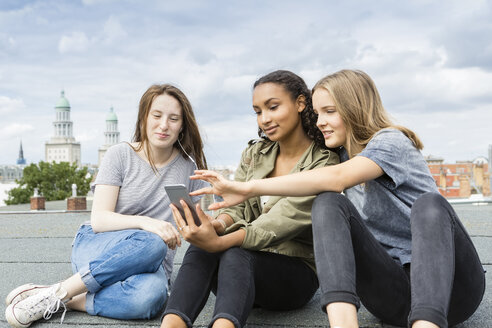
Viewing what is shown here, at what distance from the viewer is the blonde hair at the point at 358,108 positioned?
2.02 m

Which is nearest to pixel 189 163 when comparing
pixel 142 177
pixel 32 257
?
pixel 142 177

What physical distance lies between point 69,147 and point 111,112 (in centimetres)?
3055

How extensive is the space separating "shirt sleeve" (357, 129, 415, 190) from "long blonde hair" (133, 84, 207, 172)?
1052mm

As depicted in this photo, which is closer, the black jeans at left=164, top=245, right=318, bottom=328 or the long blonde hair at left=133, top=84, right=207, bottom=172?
the black jeans at left=164, top=245, right=318, bottom=328

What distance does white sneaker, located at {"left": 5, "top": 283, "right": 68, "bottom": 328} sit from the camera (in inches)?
91.4

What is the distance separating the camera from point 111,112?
172 meters

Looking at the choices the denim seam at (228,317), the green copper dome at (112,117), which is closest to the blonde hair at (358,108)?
the denim seam at (228,317)

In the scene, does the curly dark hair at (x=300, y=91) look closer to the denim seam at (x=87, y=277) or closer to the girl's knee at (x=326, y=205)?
the girl's knee at (x=326, y=205)

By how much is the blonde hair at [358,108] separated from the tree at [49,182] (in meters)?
41.9

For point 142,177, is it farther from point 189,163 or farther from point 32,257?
point 32,257

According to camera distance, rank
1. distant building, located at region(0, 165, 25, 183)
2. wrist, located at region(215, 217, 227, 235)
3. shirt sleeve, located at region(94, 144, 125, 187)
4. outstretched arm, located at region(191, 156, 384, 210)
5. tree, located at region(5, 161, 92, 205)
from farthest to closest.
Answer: distant building, located at region(0, 165, 25, 183), tree, located at region(5, 161, 92, 205), shirt sleeve, located at region(94, 144, 125, 187), wrist, located at region(215, 217, 227, 235), outstretched arm, located at region(191, 156, 384, 210)

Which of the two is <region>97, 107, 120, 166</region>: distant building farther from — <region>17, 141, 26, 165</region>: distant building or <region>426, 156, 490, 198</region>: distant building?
<region>426, 156, 490, 198</region>: distant building

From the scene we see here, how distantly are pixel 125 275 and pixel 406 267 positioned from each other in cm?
125

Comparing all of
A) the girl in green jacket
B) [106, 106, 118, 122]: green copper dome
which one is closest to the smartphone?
the girl in green jacket
